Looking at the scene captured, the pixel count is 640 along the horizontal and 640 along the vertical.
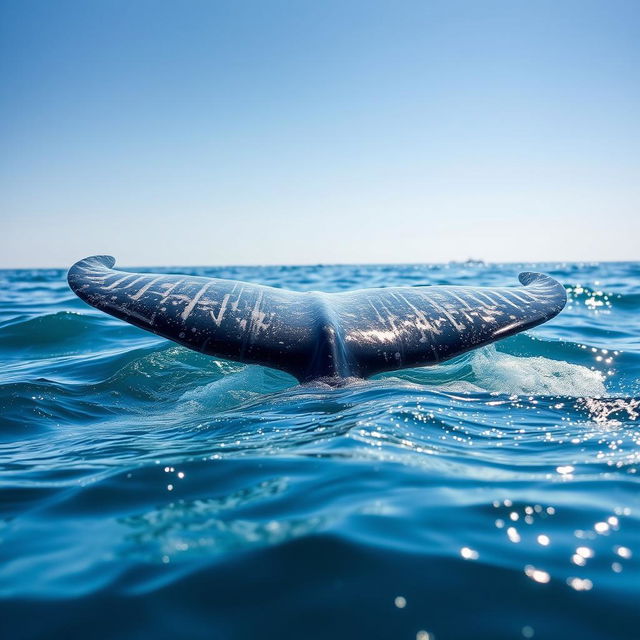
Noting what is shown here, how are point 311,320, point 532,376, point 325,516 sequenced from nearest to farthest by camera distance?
point 325,516 → point 311,320 → point 532,376

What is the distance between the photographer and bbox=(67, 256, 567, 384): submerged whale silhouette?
5.06 m

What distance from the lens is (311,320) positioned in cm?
542

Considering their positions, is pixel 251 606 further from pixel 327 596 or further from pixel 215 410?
pixel 215 410

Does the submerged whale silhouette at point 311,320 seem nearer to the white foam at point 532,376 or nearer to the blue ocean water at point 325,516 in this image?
the blue ocean water at point 325,516

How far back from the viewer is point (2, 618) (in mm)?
2029

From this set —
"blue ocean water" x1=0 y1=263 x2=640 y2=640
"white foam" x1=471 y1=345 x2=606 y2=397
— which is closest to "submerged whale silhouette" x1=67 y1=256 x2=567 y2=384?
"blue ocean water" x1=0 y1=263 x2=640 y2=640

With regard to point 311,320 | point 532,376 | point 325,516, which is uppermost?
point 311,320

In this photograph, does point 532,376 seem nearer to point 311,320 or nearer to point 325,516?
point 311,320

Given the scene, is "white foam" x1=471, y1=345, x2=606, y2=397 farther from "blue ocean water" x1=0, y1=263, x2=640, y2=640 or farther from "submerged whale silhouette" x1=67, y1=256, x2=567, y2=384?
"submerged whale silhouette" x1=67, y1=256, x2=567, y2=384

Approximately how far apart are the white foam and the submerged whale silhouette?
2.00 ft

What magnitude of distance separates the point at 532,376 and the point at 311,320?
7.56ft

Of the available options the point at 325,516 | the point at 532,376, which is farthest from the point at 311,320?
the point at 325,516

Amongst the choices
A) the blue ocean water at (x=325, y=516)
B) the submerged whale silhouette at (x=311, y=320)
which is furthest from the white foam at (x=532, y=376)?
the submerged whale silhouette at (x=311, y=320)

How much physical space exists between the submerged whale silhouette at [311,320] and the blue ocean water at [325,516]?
28cm
